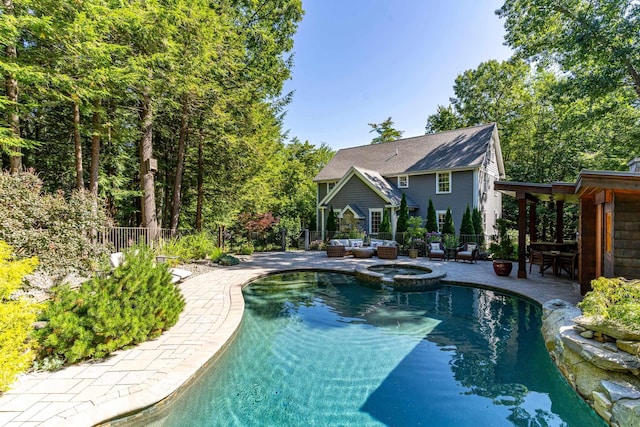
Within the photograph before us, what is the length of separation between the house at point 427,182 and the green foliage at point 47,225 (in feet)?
48.2

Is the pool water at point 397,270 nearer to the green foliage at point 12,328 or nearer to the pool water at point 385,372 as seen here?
the pool water at point 385,372

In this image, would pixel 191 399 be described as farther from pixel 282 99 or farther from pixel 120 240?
pixel 282 99

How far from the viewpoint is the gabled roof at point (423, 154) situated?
1835cm

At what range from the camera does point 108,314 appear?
4129 mm

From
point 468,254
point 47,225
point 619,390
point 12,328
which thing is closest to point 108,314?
point 12,328

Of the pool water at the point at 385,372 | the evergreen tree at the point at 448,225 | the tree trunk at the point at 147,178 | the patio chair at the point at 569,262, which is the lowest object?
the pool water at the point at 385,372

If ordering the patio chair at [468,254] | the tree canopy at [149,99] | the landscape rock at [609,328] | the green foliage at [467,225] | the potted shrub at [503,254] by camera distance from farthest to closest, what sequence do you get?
the green foliage at [467,225] < the patio chair at [468,254] < the potted shrub at [503,254] < the tree canopy at [149,99] < the landscape rock at [609,328]

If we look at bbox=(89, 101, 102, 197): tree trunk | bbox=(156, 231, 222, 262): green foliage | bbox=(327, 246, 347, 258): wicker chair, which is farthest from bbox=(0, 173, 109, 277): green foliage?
bbox=(327, 246, 347, 258): wicker chair

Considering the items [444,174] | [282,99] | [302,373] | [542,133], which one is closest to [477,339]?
[302,373]

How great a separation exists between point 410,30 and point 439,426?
51.9 ft

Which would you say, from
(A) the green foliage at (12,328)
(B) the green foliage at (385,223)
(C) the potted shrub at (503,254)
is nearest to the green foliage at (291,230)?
(B) the green foliage at (385,223)

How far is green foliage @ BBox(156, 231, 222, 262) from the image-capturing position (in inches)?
440

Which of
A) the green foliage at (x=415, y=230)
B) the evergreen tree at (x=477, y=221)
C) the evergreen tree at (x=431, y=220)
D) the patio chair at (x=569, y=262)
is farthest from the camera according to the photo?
the evergreen tree at (x=431, y=220)

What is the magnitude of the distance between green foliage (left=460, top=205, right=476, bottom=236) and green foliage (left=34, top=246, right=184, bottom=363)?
1536 cm
